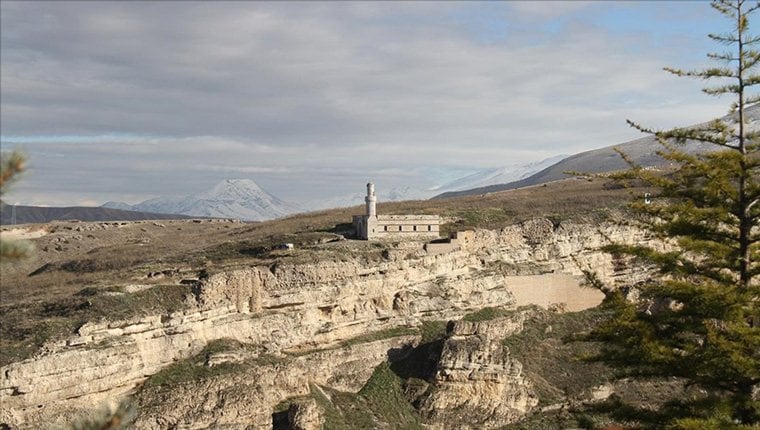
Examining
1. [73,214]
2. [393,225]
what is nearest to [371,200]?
[393,225]

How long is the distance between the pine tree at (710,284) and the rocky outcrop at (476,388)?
24190mm

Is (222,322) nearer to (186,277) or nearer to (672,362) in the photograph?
(186,277)

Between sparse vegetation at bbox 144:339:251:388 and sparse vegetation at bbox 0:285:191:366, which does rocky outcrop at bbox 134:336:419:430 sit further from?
sparse vegetation at bbox 0:285:191:366

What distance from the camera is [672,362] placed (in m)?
14.6

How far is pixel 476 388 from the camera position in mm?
40406

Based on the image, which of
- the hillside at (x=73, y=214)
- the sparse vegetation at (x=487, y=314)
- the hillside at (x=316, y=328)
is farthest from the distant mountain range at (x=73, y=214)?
the sparse vegetation at (x=487, y=314)

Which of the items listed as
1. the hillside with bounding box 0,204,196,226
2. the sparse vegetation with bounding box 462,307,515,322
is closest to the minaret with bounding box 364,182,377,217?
the sparse vegetation with bounding box 462,307,515,322

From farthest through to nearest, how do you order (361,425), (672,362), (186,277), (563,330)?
1. (563,330)
2. (186,277)
3. (361,425)
4. (672,362)

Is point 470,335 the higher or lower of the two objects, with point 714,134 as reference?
lower

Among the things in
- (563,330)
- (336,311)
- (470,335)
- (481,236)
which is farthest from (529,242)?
(336,311)

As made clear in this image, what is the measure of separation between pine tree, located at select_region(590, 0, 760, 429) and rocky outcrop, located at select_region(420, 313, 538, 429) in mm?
24190

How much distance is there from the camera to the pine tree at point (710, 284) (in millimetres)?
14141

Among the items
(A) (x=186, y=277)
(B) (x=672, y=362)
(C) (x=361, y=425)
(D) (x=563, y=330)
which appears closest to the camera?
(B) (x=672, y=362)

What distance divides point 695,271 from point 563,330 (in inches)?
1286
